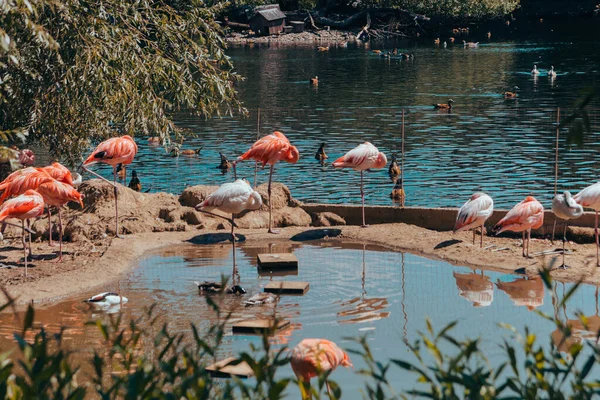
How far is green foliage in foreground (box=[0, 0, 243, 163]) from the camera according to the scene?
1336cm

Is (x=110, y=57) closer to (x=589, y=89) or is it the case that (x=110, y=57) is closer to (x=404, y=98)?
(x=589, y=89)

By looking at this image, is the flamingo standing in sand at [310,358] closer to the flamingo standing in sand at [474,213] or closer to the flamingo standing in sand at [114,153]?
the flamingo standing in sand at [474,213]

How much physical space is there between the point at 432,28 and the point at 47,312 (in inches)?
3023

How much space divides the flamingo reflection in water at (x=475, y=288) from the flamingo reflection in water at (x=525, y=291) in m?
0.19

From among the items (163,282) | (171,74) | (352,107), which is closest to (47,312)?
(163,282)

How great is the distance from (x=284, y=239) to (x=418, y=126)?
1734 centimetres

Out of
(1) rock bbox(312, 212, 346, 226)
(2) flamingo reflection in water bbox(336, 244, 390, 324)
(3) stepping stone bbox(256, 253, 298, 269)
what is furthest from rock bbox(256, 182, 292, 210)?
(2) flamingo reflection in water bbox(336, 244, 390, 324)

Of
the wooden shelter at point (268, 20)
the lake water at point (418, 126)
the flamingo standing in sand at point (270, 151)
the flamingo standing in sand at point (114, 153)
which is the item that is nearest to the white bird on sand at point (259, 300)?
the flamingo standing in sand at point (270, 151)

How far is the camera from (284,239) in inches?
567

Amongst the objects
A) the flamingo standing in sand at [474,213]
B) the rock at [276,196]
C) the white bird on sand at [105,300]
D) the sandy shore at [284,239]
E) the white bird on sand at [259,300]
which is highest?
the flamingo standing in sand at [474,213]

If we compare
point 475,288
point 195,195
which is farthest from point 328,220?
point 475,288

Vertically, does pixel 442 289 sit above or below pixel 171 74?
below

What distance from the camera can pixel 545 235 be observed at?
14.1 metres

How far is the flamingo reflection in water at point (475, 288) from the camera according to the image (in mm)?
10883
